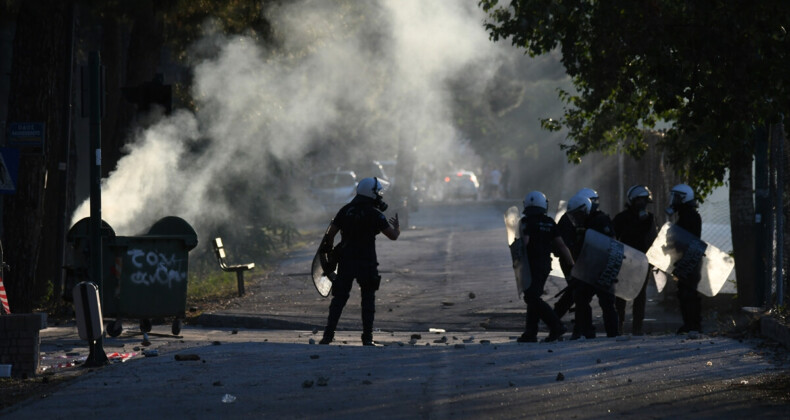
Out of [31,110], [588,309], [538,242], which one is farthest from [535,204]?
[31,110]

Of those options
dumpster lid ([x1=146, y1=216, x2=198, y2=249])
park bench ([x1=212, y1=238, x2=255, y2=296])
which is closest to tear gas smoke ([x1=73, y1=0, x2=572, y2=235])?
park bench ([x1=212, y1=238, x2=255, y2=296])

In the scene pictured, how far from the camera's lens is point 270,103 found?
78.7 ft

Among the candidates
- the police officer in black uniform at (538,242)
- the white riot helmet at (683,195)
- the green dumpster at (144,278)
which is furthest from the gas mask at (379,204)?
the white riot helmet at (683,195)

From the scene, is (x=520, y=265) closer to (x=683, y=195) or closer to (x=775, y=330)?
(x=683, y=195)

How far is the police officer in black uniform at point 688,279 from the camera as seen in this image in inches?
472

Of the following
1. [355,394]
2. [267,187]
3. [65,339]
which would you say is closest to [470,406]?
[355,394]

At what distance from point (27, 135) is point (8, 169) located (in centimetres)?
131

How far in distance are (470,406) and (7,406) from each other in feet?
8.80

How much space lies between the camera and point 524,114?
225ft

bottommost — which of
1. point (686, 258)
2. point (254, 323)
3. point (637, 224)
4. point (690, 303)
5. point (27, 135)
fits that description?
point (254, 323)

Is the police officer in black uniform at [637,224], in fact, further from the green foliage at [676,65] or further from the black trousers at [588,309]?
the green foliage at [676,65]

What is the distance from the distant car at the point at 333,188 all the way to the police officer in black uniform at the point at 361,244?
30939 mm

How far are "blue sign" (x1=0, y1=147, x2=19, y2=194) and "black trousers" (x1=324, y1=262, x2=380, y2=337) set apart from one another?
3476 mm

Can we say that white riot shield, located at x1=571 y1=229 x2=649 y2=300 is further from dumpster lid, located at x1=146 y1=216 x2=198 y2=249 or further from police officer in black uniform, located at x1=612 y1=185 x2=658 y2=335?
dumpster lid, located at x1=146 y1=216 x2=198 y2=249
